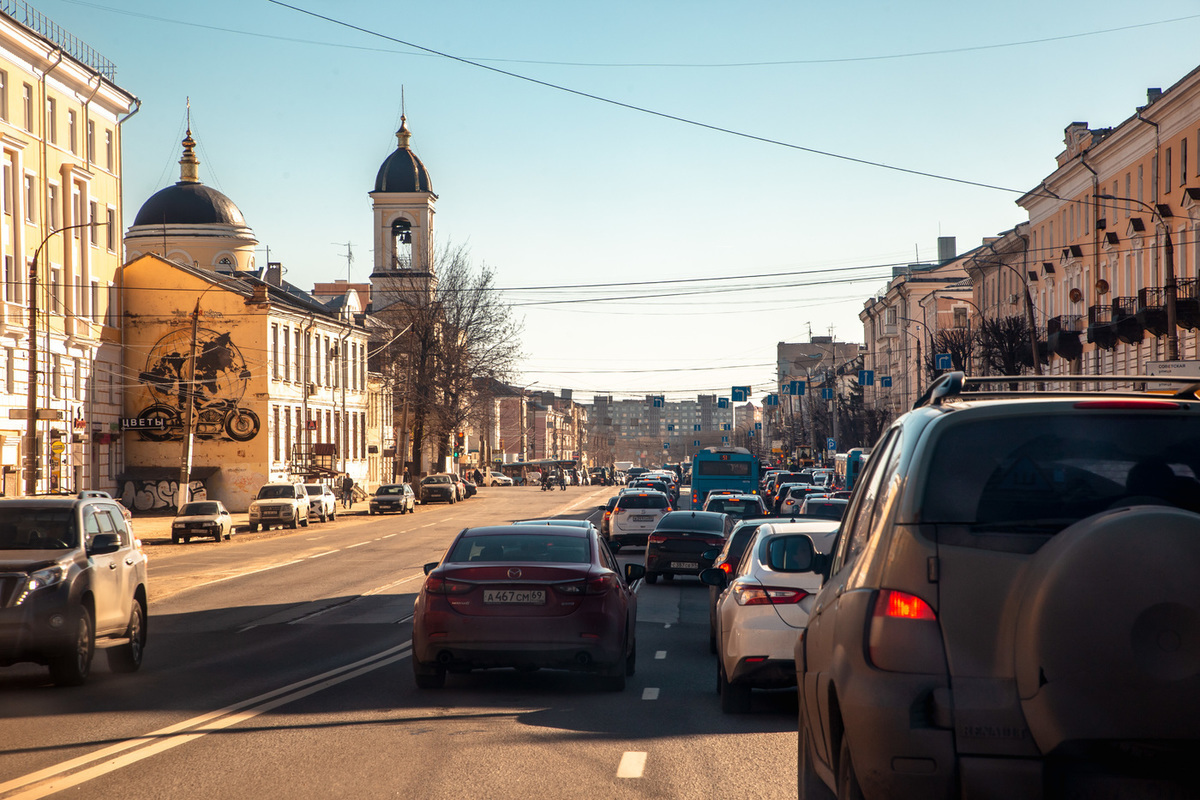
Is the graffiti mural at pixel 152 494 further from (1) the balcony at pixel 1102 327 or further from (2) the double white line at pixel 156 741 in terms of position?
(2) the double white line at pixel 156 741

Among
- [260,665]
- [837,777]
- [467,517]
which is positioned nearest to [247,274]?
[467,517]

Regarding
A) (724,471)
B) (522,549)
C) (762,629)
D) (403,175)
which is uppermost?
(403,175)

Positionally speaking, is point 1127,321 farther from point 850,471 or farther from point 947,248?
point 947,248

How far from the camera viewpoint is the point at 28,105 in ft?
176

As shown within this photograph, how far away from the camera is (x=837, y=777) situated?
16.2ft

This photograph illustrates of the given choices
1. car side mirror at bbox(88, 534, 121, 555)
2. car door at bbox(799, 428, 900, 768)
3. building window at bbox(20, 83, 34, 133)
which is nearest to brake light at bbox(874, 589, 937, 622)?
car door at bbox(799, 428, 900, 768)

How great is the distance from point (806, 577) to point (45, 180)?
5127cm

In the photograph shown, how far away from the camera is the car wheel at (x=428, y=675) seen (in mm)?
11477

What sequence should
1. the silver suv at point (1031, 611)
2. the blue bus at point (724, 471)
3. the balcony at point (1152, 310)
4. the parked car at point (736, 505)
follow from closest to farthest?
the silver suv at point (1031, 611)
the parked car at point (736, 505)
the balcony at point (1152, 310)
the blue bus at point (724, 471)

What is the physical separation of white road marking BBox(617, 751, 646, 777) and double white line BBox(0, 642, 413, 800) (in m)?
2.96

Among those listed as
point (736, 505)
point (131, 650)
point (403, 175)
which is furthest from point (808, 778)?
point (403, 175)

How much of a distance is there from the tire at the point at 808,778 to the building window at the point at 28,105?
53836 mm

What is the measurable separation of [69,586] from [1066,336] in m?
49.4

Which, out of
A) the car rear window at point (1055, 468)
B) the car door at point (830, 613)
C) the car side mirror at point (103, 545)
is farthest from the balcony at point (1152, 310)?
the car rear window at point (1055, 468)
